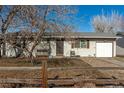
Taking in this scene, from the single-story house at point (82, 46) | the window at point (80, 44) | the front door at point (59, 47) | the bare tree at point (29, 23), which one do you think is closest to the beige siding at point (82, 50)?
the single-story house at point (82, 46)

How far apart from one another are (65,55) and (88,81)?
1941 cm

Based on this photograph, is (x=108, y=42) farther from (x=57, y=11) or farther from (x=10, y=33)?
(x=10, y=33)

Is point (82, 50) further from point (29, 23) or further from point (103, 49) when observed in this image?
point (29, 23)

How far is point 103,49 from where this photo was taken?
92.2 feet

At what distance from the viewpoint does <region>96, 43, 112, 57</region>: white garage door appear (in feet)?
91.8

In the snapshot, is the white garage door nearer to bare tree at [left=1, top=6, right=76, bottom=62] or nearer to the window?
the window

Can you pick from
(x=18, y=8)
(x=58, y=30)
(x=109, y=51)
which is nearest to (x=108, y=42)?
(x=109, y=51)

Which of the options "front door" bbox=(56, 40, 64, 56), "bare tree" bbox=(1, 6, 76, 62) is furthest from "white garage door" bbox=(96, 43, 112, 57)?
"bare tree" bbox=(1, 6, 76, 62)

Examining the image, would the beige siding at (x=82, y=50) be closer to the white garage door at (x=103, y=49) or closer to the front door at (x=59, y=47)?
the front door at (x=59, y=47)

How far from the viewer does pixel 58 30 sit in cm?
1606

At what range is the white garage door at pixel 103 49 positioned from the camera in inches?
1102

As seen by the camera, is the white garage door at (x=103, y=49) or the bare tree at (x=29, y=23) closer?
the bare tree at (x=29, y=23)

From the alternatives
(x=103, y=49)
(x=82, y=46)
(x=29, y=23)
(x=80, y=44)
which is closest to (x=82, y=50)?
(x=82, y=46)

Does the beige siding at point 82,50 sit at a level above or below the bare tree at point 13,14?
below
